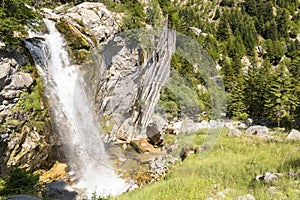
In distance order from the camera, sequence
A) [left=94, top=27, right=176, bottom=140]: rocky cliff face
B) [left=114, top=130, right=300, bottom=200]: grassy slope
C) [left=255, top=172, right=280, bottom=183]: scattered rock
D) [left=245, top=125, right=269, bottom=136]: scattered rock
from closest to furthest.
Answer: [left=114, top=130, right=300, bottom=200]: grassy slope
[left=255, top=172, right=280, bottom=183]: scattered rock
[left=94, top=27, right=176, bottom=140]: rocky cliff face
[left=245, top=125, right=269, bottom=136]: scattered rock

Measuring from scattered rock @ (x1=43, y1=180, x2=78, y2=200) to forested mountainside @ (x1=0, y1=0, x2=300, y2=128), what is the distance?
4.98m

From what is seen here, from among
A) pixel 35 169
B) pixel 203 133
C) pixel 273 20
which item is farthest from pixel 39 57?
pixel 273 20

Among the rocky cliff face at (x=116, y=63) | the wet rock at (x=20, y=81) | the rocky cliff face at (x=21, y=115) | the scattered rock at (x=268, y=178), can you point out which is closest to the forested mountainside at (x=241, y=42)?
the rocky cliff face at (x=116, y=63)

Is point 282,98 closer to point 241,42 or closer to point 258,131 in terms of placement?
point 258,131

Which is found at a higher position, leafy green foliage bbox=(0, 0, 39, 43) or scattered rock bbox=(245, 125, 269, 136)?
leafy green foliage bbox=(0, 0, 39, 43)

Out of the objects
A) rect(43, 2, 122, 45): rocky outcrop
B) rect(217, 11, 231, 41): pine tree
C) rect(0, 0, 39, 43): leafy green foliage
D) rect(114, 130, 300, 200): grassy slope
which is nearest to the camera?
rect(114, 130, 300, 200): grassy slope

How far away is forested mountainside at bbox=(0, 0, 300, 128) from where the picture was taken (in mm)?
20375

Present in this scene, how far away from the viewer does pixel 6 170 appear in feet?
31.7

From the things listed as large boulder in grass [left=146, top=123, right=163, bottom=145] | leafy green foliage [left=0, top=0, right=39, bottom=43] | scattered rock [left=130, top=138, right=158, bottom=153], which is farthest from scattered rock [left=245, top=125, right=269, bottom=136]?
leafy green foliage [left=0, top=0, right=39, bottom=43]

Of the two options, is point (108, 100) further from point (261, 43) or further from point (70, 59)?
point (261, 43)

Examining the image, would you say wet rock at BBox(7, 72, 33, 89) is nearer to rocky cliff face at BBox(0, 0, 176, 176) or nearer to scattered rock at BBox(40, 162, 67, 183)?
rocky cliff face at BBox(0, 0, 176, 176)

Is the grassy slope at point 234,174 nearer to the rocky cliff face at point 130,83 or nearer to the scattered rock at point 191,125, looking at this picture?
the scattered rock at point 191,125

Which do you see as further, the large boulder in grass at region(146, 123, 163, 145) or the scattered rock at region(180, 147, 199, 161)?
the large boulder in grass at region(146, 123, 163, 145)

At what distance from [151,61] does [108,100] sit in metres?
5.30
